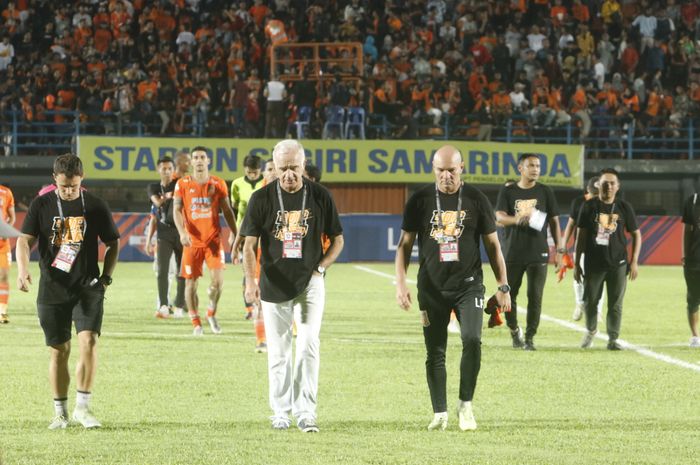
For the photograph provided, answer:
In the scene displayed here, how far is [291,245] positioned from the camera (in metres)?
8.23

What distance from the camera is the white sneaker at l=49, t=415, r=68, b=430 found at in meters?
8.16

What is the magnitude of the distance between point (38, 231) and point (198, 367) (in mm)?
3720

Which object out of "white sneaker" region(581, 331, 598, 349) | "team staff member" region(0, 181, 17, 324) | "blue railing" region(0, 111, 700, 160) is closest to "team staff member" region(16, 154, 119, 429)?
"white sneaker" region(581, 331, 598, 349)

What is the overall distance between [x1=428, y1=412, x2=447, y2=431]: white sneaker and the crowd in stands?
25.1 metres

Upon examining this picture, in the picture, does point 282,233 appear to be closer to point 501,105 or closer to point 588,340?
point 588,340

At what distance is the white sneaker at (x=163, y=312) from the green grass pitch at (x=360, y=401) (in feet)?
0.89

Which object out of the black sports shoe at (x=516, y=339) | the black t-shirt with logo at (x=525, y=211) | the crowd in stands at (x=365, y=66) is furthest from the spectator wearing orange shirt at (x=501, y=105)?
the black sports shoe at (x=516, y=339)

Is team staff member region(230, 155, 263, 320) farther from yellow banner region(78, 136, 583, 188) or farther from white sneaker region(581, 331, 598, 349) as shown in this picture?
yellow banner region(78, 136, 583, 188)

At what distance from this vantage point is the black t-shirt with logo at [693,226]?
545 inches

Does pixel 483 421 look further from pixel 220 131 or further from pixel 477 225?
pixel 220 131

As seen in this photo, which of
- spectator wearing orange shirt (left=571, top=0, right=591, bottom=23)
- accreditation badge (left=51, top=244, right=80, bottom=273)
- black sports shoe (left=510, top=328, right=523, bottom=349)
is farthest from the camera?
spectator wearing orange shirt (left=571, top=0, right=591, bottom=23)

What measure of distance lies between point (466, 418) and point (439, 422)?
0.19 metres

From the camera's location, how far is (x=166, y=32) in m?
35.4

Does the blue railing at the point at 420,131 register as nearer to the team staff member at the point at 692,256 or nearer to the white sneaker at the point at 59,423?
the team staff member at the point at 692,256
